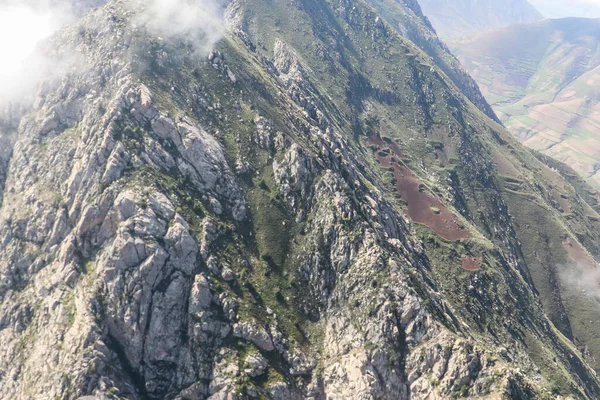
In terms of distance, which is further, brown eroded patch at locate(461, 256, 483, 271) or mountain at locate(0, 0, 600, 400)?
brown eroded patch at locate(461, 256, 483, 271)

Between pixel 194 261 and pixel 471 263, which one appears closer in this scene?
pixel 194 261

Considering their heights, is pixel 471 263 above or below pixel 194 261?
below

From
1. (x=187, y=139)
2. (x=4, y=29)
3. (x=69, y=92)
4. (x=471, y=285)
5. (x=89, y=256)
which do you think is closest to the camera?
(x=89, y=256)

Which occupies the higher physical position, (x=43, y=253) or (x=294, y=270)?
(x=43, y=253)

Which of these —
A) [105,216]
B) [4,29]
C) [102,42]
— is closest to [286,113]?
[102,42]

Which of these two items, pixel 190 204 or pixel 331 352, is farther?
pixel 190 204

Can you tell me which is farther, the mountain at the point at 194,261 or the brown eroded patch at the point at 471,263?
the brown eroded patch at the point at 471,263

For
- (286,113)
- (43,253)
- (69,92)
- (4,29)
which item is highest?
(4,29)

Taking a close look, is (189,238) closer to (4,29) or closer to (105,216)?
(105,216)
